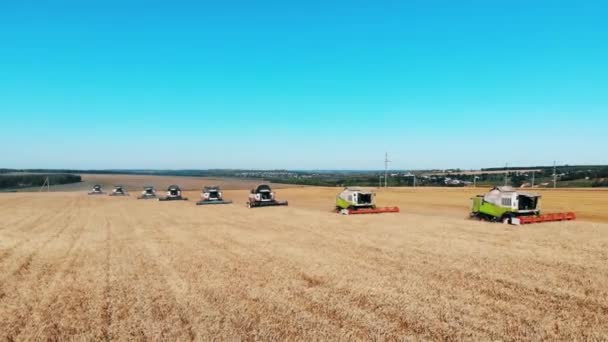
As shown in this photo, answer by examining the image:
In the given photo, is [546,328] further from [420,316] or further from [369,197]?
[369,197]

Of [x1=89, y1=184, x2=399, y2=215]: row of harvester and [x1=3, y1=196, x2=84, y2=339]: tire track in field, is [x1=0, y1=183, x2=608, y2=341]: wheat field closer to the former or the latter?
[x1=3, y1=196, x2=84, y2=339]: tire track in field

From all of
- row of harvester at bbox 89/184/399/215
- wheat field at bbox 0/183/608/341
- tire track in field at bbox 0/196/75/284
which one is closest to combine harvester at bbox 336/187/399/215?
row of harvester at bbox 89/184/399/215

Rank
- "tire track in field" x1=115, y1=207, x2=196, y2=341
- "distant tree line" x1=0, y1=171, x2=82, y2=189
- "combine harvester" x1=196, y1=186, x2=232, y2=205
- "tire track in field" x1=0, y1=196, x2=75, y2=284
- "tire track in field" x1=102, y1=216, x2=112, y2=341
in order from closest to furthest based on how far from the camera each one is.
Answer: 1. "tire track in field" x1=102, y1=216, x2=112, y2=341
2. "tire track in field" x1=115, y1=207, x2=196, y2=341
3. "tire track in field" x1=0, y1=196, x2=75, y2=284
4. "combine harvester" x1=196, y1=186, x2=232, y2=205
5. "distant tree line" x1=0, y1=171, x2=82, y2=189

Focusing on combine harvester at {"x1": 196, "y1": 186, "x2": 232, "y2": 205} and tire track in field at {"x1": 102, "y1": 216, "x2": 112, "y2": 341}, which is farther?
combine harvester at {"x1": 196, "y1": 186, "x2": 232, "y2": 205}

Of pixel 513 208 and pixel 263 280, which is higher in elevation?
pixel 513 208

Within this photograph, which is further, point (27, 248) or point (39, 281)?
point (27, 248)

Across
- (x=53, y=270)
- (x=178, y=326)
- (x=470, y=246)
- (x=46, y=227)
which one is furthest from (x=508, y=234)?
(x=46, y=227)

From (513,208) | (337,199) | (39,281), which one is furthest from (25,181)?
(513,208)

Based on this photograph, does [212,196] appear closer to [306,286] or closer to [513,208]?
[513,208]

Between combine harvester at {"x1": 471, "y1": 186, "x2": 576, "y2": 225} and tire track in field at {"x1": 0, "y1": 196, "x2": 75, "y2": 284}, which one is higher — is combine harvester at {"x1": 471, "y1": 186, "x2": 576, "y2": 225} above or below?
above
